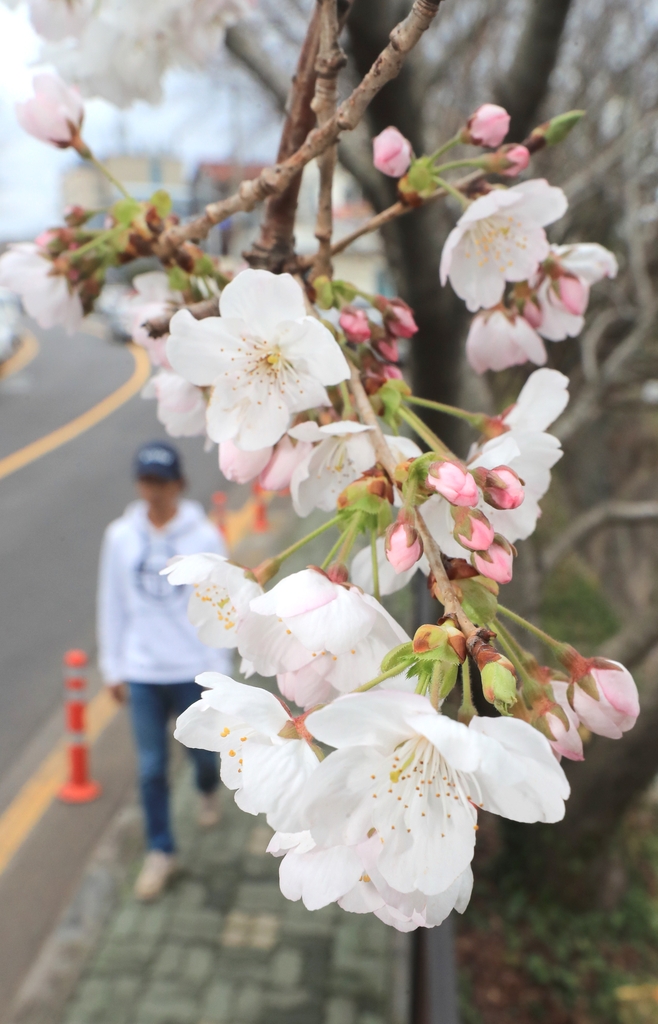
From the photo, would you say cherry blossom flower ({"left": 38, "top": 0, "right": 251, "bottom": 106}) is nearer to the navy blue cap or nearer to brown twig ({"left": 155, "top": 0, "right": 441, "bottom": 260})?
brown twig ({"left": 155, "top": 0, "right": 441, "bottom": 260})

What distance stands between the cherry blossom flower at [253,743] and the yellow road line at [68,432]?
7.80 m

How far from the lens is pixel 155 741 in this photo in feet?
10.0

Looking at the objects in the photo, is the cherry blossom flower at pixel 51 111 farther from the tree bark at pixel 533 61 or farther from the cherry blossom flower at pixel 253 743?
the tree bark at pixel 533 61

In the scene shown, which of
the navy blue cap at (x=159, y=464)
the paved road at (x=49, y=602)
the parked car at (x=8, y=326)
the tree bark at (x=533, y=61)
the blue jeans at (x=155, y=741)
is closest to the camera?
the tree bark at (x=533, y=61)

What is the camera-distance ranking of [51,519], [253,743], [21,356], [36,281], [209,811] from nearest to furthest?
[253,743] → [36,281] → [209,811] → [51,519] → [21,356]

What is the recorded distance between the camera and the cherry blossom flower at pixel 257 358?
64cm

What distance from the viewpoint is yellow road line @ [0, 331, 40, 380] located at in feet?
50.3

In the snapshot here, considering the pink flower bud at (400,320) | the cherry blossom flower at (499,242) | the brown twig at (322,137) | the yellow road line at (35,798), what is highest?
the brown twig at (322,137)

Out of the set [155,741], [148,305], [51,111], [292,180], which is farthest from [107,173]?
[155,741]

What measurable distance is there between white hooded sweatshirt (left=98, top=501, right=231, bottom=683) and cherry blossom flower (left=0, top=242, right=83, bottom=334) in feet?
6.29

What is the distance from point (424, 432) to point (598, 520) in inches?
118

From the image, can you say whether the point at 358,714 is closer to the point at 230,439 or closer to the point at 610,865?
the point at 230,439

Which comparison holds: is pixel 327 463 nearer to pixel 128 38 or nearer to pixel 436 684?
pixel 436 684

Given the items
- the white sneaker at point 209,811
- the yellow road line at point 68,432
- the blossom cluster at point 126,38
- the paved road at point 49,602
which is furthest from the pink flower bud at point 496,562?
the yellow road line at point 68,432
